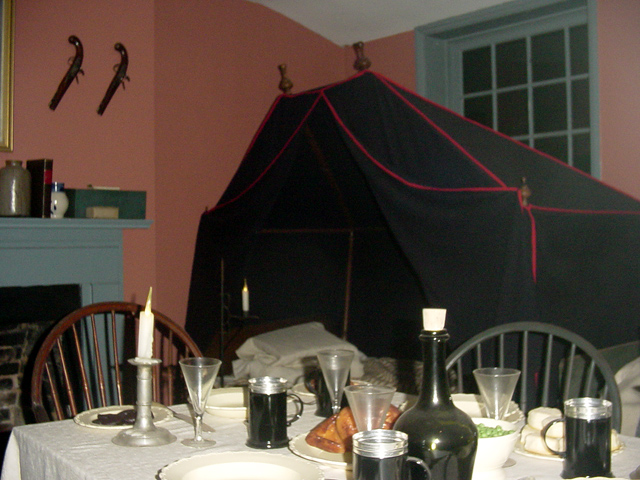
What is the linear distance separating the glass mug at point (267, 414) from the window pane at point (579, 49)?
3.14 metres

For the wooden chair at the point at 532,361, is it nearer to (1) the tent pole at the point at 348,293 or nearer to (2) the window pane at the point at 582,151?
(1) the tent pole at the point at 348,293

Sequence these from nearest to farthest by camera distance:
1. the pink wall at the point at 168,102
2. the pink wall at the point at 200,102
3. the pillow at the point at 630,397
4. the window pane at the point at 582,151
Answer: the pillow at the point at 630,397
the pink wall at the point at 168,102
the pink wall at the point at 200,102
the window pane at the point at 582,151

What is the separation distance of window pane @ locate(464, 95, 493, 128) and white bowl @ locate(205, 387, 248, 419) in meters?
2.94

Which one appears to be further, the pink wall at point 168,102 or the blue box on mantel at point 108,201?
the pink wall at point 168,102

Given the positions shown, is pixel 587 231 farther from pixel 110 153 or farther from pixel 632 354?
pixel 110 153

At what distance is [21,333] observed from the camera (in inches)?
112

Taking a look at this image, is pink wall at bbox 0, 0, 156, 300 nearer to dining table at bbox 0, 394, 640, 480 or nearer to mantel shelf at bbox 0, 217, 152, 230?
mantel shelf at bbox 0, 217, 152, 230

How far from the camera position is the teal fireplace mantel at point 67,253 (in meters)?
2.70

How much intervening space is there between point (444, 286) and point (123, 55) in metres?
1.91

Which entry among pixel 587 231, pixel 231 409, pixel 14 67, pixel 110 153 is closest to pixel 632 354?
pixel 587 231

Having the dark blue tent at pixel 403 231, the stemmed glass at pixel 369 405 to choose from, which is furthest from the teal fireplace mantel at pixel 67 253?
the stemmed glass at pixel 369 405

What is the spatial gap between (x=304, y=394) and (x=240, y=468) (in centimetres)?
58

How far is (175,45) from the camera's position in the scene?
11.3ft

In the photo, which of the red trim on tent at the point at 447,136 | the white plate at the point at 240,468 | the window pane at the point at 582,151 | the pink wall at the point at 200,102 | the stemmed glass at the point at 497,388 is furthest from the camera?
the window pane at the point at 582,151
